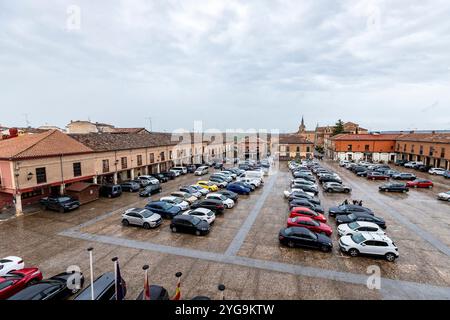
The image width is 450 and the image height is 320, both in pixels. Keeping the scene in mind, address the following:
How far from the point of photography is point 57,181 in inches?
973

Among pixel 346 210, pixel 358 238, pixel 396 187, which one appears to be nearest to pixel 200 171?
pixel 346 210

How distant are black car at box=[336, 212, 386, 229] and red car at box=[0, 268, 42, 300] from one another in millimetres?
20230

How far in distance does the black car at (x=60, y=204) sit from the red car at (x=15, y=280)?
12.2 meters

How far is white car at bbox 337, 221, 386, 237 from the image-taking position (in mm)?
16570

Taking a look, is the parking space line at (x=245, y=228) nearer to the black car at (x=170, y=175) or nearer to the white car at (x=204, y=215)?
the white car at (x=204, y=215)

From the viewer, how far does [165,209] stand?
20875 millimetres

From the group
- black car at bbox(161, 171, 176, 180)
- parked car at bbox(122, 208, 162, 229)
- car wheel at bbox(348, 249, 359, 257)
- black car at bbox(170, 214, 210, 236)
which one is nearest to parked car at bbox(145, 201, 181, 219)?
parked car at bbox(122, 208, 162, 229)

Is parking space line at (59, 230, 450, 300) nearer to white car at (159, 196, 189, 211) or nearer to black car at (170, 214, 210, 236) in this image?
black car at (170, 214, 210, 236)

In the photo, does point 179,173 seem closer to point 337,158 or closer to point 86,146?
point 86,146

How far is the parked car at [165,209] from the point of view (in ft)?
67.8

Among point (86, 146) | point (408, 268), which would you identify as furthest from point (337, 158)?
point (86, 146)

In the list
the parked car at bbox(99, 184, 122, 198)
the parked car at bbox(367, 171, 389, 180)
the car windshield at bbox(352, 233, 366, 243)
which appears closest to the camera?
the car windshield at bbox(352, 233, 366, 243)

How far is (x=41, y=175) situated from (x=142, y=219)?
500 inches

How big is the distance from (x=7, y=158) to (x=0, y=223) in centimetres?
558
